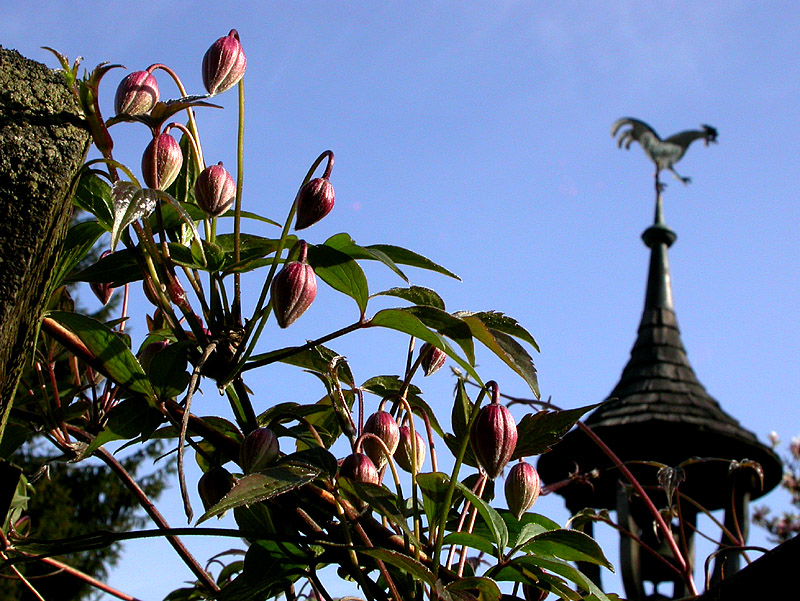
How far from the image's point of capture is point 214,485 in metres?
0.62

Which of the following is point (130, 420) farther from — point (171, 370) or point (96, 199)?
point (96, 199)

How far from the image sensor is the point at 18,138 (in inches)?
17.8

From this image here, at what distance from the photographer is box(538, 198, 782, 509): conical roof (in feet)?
10.3

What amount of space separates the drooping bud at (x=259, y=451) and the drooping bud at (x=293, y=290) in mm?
77

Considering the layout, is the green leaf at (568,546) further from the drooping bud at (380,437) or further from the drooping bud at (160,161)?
the drooping bud at (160,161)

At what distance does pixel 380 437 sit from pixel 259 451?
0.38ft

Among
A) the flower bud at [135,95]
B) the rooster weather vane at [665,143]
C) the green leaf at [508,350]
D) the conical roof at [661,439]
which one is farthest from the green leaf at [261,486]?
the rooster weather vane at [665,143]

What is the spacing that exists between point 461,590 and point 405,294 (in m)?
0.21

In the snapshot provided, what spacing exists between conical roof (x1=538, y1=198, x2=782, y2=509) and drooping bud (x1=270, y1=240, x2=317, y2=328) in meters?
2.17

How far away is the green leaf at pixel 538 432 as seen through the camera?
24.8 inches

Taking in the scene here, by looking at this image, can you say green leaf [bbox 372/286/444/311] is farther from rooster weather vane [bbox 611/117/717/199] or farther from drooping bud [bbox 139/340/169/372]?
rooster weather vane [bbox 611/117/717/199]

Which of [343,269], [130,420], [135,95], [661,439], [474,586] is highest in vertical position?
[661,439]

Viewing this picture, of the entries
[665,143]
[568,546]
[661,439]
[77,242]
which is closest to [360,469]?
[568,546]

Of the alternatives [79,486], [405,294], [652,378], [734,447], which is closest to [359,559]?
[405,294]
